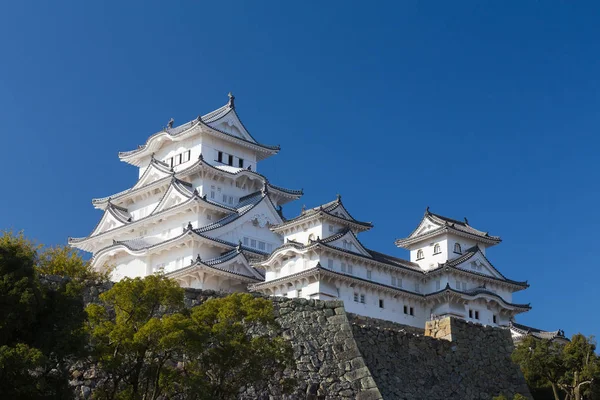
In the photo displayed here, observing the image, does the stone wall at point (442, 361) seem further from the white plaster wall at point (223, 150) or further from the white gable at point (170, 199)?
the white plaster wall at point (223, 150)

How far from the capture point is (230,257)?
54906mm

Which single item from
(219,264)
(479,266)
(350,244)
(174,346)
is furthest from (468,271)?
(174,346)

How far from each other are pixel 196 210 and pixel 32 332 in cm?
4142

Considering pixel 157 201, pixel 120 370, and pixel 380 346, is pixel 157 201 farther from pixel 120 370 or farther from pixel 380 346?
pixel 120 370

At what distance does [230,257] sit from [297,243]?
4.10 metres

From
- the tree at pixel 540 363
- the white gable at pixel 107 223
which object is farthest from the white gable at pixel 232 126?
the tree at pixel 540 363

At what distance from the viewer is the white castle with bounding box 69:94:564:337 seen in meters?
54.2

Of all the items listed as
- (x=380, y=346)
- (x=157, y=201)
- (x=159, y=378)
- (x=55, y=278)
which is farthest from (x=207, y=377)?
(x=157, y=201)

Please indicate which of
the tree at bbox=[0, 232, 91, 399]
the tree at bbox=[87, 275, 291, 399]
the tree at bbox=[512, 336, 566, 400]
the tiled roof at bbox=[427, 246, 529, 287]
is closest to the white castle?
the tiled roof at bbox=[427, 246, 529, 287]

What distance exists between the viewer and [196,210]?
59406 mm

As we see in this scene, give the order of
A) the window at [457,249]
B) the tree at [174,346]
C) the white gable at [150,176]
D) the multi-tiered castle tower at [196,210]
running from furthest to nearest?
the white gable at [150,176], the window at [457,249], the multi-tiered castle tower at [196,210], the tree at [174,346]

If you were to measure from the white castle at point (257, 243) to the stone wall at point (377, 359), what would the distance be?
2280cm

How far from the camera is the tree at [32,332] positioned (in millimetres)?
16875

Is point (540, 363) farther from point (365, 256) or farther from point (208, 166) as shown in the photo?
point (208, 166)
